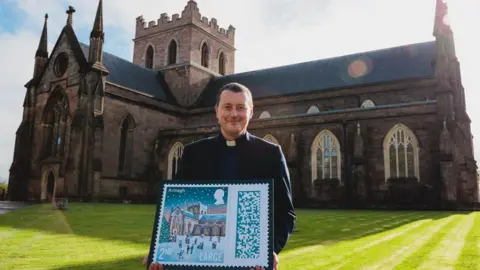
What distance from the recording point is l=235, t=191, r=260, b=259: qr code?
8.25 feet

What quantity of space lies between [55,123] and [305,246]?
26693 mm

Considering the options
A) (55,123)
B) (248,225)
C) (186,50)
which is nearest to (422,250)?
(248,225)

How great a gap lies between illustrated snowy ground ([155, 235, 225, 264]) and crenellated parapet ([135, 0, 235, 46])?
129ft

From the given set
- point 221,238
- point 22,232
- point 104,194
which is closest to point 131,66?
point 104,194

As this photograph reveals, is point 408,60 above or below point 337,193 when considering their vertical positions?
above

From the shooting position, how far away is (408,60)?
29.5 metres

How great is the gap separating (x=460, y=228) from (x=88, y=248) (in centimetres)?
991

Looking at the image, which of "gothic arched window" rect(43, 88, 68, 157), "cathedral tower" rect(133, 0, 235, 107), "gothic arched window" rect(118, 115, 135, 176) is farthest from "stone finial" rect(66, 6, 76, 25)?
"cathedral tower" rect(133, 0, 235, 107)

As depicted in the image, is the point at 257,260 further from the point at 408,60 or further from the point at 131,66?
the point at 131,66

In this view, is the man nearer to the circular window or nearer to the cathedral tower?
the circular window

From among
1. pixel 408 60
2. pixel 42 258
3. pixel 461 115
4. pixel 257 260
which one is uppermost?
pixel 408 60

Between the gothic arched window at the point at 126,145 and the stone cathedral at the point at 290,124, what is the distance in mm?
79

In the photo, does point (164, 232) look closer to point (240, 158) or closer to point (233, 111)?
point (240, 158)

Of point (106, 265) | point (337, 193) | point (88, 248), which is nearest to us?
point (106, 265)
